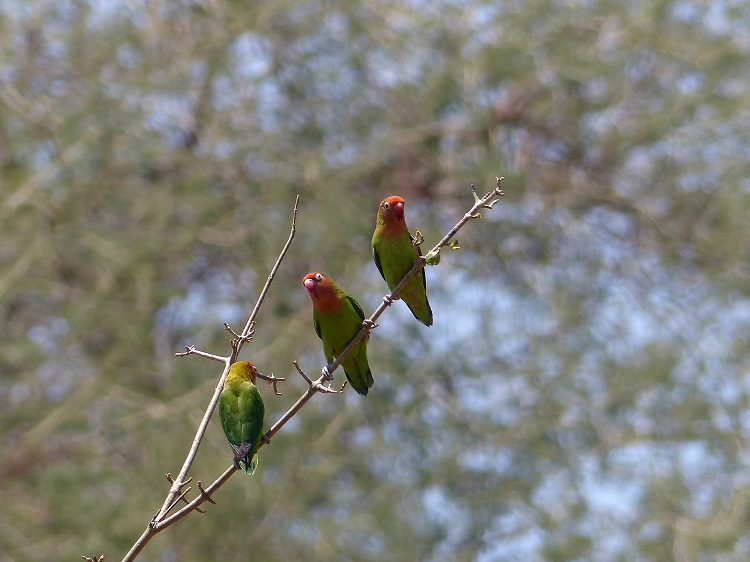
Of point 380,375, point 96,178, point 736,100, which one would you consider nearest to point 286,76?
point 96,178

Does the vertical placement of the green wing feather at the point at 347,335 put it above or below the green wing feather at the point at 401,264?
below

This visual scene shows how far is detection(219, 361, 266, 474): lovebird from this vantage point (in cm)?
321

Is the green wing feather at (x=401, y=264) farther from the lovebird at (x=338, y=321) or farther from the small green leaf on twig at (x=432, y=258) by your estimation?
the small green leaf on twig at (x=432, y=258)

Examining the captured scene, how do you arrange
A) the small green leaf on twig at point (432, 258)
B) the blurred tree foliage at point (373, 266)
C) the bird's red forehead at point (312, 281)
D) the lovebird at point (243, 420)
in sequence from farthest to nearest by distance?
the blurred tree foliage at point (373, 266) → the bird's red forehead at point (312, 281) → the lovebird at point (243, 420) → the small green leaf on twig at point (432, 258)

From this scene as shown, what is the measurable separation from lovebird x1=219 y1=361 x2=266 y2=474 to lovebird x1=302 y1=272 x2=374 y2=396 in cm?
48

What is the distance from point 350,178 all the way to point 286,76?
4.38ft

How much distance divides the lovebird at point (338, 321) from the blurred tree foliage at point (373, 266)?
12.3 feet

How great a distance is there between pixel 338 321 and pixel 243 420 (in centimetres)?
69

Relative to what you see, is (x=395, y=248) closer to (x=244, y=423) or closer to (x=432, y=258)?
(x=432, y=258)

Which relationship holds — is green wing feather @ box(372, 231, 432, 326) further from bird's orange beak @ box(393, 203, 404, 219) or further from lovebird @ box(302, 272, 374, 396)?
lovebird @ box(302, 272, 374, 396)

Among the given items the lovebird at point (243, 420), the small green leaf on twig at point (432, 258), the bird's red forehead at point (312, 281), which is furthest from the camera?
the bird's red forehead at point (312, 281)

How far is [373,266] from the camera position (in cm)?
885

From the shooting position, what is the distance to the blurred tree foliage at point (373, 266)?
809 cm

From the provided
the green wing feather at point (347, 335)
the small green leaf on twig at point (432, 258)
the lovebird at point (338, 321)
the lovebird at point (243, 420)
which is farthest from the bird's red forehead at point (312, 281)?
the small green leaf on twig at point (432, 258)
